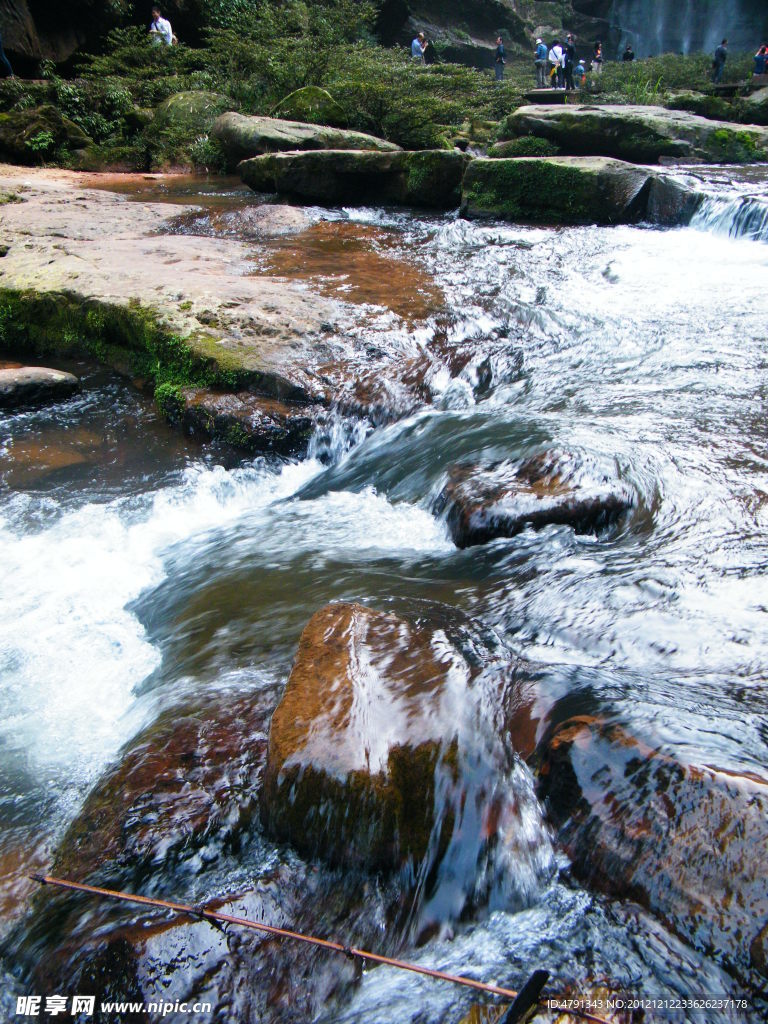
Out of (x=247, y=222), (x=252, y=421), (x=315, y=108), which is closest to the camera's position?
(x=252, y=421)

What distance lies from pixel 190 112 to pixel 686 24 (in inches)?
1367

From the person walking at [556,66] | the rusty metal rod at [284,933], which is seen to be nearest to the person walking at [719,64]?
the person walking at [556,66]

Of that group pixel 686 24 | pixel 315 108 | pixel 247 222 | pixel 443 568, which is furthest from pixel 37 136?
pixel 686 24

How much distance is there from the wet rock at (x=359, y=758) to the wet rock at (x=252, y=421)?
3.04 m

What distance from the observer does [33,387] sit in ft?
18.7

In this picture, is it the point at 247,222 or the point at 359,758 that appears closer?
the point at 359,758

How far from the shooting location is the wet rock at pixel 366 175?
1087 cm

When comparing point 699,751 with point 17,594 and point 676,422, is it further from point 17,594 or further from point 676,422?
point 17,594

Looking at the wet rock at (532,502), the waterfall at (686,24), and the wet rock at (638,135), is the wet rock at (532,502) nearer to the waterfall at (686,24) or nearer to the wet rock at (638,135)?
the wet rock at (638,135)

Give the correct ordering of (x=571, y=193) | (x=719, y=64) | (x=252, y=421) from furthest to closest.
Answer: (x=719, y=64) < (x=571, y=193) < (x=252, y=421)

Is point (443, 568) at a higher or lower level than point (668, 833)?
lower

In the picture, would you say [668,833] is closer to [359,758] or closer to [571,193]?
[359,758]

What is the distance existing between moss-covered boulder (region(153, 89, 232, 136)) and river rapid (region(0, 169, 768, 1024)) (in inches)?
465

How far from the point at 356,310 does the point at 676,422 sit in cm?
326
